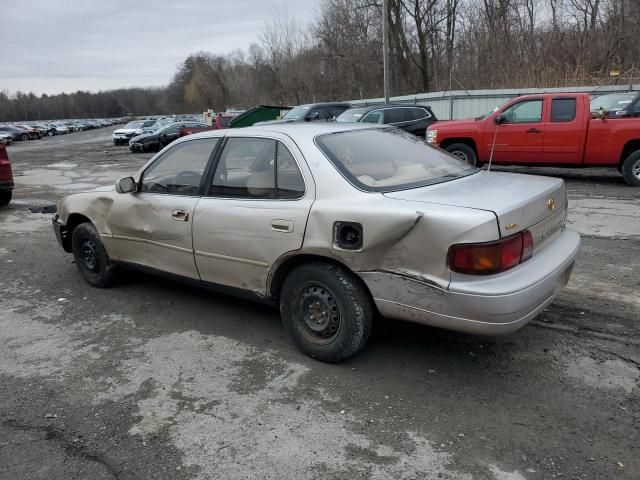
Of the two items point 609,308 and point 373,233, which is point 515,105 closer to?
point 609,308

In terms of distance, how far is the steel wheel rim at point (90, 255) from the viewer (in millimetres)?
5195

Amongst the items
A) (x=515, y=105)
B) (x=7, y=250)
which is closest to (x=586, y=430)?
(x=7, y=250)

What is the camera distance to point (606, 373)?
3326mm

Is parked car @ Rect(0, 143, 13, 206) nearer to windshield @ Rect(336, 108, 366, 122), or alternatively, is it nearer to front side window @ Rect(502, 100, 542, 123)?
windshield @ Rect(336, 108, 366, 122)

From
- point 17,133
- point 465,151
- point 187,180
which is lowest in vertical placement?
point 465,151

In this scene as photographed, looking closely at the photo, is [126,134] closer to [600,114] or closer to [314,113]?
[314,113]

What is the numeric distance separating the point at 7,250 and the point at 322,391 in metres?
5.80

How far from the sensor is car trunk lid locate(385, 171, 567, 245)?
3.00m

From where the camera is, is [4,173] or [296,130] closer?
[296,130]

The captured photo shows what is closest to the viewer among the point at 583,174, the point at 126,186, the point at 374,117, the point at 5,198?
the point at 126,186

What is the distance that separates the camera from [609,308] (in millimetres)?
4289

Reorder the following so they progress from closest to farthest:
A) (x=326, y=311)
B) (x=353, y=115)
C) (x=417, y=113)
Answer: (x=326, y=311), (x=417, y=113), (x=353, y=115)

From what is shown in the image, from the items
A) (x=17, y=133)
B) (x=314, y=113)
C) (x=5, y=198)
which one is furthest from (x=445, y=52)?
(x=17, y=133)

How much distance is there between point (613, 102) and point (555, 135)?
1393 mm
